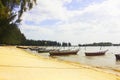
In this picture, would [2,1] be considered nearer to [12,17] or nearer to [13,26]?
[12,17]

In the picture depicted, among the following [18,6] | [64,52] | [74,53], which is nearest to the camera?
[18,6]

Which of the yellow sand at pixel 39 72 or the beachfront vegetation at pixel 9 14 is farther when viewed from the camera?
the beachfront vegetation at pixel 9 14

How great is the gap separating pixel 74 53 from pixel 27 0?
41395mm

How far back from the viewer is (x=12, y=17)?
1876 inches

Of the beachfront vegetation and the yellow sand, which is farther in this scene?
the beachfront vegetation

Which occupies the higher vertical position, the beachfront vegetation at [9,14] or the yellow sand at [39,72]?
the beachfront vegetation at [9,14]

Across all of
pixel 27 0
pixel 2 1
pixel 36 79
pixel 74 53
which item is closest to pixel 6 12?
pixel 2 1

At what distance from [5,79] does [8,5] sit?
37923 millimetres

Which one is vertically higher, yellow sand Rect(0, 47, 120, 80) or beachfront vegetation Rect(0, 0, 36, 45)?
beachfront vegetation Rect(0, 0, 36, 45)

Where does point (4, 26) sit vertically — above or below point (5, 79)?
above

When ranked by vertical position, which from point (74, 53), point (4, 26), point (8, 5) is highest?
point (8, 5)

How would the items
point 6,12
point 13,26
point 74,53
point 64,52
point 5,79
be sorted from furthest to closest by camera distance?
point 74,53, point 64,52, point 13,26, point 6,12, point 5,79

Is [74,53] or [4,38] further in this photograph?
[74,53]

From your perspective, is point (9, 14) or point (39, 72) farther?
point (9, 14)
